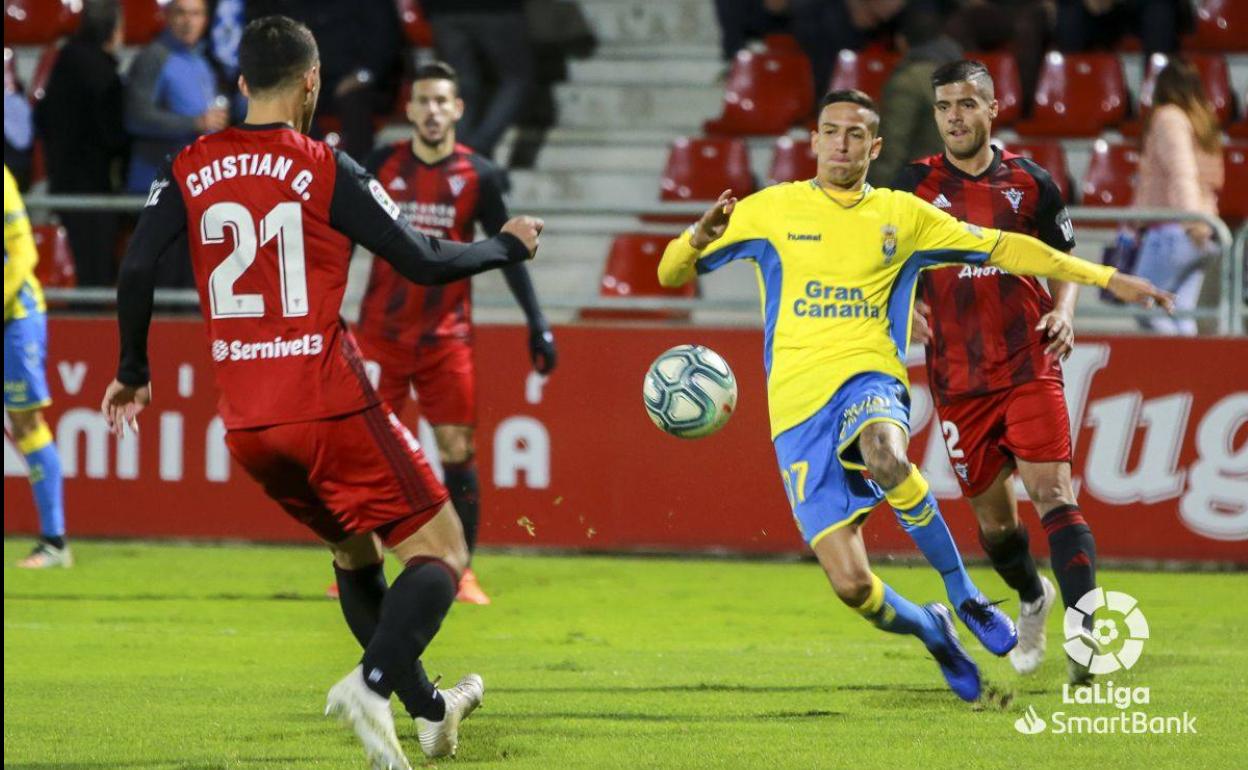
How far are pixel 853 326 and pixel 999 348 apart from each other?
0.88 m

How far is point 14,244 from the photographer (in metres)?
9.59

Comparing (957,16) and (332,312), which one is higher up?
(957,16)

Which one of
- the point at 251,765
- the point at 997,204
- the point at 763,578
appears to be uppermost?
the point at 997,204

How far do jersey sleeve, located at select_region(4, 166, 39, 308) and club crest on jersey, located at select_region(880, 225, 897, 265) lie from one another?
4926 mm

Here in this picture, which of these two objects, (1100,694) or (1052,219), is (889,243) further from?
(1100,694)

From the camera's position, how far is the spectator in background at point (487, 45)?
1292 cm

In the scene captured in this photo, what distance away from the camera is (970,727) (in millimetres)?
6172

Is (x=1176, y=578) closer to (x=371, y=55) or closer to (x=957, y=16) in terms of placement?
(x=957, y=16)

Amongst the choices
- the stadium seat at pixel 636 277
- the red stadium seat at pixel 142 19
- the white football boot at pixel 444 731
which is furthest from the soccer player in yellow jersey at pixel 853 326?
the red stadium seat at pixel 142 19

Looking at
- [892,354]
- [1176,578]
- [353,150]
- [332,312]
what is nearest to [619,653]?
[892,354]

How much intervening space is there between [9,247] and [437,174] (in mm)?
2293

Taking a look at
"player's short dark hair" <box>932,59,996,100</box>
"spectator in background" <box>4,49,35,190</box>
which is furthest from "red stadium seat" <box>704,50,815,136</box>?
"player's short dark hair" <box>932,59,996,100</box>

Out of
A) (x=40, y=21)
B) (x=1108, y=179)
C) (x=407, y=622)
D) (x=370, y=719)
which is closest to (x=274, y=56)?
(x=407, y=622)

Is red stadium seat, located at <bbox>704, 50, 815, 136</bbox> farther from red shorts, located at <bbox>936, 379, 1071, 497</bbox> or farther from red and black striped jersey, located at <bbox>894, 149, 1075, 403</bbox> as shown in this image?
red shorts, located at <bbox>936, 379, 1071, 497</bbox>
